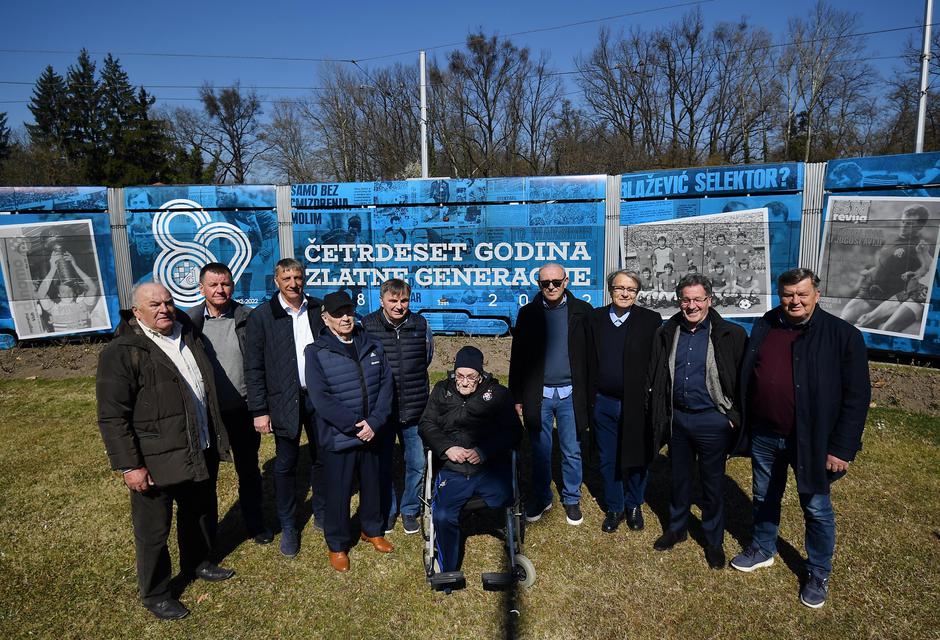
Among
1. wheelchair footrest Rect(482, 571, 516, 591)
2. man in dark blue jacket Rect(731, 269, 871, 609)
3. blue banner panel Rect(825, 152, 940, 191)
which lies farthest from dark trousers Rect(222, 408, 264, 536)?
blue banner panel Rect(825, 152, 940, 191)

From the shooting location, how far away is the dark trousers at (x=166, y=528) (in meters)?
3.36

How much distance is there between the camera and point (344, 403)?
3785mm

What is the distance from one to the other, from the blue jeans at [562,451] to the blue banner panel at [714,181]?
6.27 meters

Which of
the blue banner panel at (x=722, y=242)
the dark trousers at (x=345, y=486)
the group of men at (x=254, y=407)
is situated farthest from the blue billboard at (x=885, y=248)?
the dark trousers at (x=345, y=486)

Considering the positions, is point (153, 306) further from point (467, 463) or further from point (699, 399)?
point (699, 399)

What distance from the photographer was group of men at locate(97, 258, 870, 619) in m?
3.25

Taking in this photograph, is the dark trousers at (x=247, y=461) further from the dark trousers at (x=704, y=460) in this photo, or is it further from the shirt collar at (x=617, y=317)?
the dark trousers at (x=704, y=460)

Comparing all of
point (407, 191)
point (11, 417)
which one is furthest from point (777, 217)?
point (11, 417)

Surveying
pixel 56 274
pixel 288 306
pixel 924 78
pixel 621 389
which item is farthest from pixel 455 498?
pixel 924 78

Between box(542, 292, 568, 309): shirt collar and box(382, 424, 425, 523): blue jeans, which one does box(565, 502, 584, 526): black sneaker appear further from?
box(542, 292, 568, 309): shirt collar

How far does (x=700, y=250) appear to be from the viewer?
364 inches

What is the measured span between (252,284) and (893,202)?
11.0 m

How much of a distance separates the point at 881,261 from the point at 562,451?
6840mm

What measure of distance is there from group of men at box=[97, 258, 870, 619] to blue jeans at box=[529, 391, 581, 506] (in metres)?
0.02
